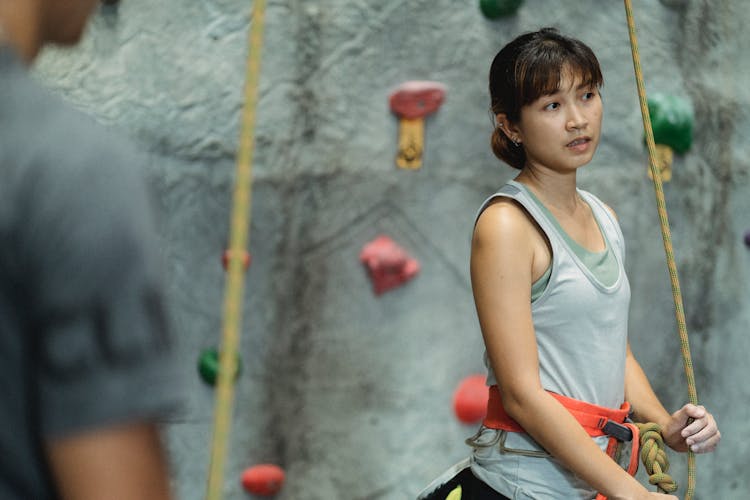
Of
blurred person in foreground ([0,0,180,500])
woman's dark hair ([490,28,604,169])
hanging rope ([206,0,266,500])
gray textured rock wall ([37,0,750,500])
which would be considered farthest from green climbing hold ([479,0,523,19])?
blurred person in foreground ([0,0,180,500])

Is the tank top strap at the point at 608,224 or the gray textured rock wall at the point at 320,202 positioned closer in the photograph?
the tank top strap at the point at 608,224

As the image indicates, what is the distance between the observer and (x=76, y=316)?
1.89 ft

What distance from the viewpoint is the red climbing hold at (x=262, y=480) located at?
106 inches

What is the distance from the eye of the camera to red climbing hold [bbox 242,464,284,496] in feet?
8.80

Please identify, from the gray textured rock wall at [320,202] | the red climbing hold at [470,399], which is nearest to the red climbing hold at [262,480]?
the gray textured rock wall at [320,202]

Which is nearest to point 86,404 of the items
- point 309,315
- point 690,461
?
point 690,461

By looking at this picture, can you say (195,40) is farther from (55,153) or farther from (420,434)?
(55,153)

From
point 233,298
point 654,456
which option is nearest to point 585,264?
point 654,456

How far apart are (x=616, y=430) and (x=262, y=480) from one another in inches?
55.2

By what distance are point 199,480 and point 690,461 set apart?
149cm

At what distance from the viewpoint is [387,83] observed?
271cm

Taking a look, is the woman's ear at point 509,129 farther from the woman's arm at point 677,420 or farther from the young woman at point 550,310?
the woman's arm at point 677,420

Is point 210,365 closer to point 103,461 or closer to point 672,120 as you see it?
point 672,120

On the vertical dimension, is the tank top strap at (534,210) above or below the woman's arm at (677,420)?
above
